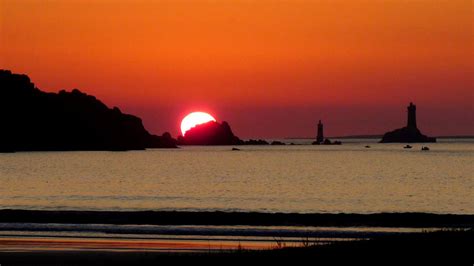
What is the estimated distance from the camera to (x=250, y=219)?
44031mm

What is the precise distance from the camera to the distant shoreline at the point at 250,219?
1663 inches

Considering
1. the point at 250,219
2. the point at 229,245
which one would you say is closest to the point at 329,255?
the point at 229,245

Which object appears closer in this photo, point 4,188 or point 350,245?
point 350,245

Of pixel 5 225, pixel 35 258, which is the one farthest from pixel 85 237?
pixel 35 258

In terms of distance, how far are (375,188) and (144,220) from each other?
209 ft

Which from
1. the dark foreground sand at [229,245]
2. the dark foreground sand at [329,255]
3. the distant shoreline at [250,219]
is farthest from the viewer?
the distant shoreline at [250,219]

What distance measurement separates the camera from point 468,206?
77188 mm

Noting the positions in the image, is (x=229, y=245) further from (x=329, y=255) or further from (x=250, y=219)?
(x=250, y=219)

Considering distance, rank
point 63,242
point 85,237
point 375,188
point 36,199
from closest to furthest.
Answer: point 63,242 < point 85,237 < point 36,199 < point 375,188

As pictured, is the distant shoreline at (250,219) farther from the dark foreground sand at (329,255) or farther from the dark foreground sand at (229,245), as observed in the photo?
the dark foreground sand at (329,255)

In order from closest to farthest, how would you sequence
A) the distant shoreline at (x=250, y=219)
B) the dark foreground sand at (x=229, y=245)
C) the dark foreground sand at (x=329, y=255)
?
the dark foreground sand at (x=329, y=255) < the dark foreground sand at (x=229, y=245) < the distant shoreline at (x=250, y=219)

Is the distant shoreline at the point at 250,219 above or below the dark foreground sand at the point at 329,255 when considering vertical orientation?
below

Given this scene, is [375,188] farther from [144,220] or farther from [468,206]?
[144,220]

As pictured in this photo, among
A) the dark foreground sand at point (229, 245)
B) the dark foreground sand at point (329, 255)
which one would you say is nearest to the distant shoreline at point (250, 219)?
the dark foreground sand at point (229, 245)
